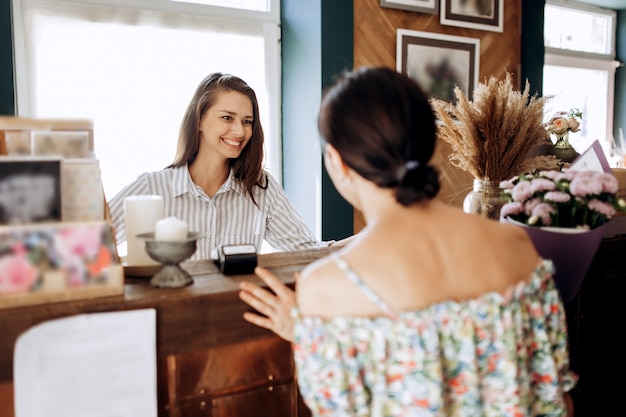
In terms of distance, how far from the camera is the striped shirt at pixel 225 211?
2.16 meters

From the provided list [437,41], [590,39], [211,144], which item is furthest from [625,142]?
[211,144]

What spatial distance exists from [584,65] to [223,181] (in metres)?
4.34

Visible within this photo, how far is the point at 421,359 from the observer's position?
2.93ft

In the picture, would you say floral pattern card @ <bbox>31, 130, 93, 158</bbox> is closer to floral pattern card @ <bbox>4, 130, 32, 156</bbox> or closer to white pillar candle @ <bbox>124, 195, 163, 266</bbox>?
floral pattern card @ <bbox>4, 130, 32, 156</bbox>

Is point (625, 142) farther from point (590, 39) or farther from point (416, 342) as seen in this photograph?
point (416, 342)

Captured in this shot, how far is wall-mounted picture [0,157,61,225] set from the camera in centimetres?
94

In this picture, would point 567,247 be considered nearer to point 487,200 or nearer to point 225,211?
point 487,200

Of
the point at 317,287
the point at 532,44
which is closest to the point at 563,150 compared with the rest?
the point at 317,287

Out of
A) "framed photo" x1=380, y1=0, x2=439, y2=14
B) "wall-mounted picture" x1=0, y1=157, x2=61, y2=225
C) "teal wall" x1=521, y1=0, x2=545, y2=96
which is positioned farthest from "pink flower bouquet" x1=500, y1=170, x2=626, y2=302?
"teal wall" x1=521, y1=0, x2=545, y2=96

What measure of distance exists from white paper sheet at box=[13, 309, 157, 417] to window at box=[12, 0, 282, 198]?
2.09 meters

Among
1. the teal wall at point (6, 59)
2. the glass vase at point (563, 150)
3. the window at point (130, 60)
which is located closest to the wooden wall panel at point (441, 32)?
the window at point (130, 60)

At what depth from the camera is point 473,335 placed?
3.04 ft

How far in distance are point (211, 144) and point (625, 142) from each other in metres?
4.82

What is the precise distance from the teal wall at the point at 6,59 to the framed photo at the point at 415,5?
2.03 metres
